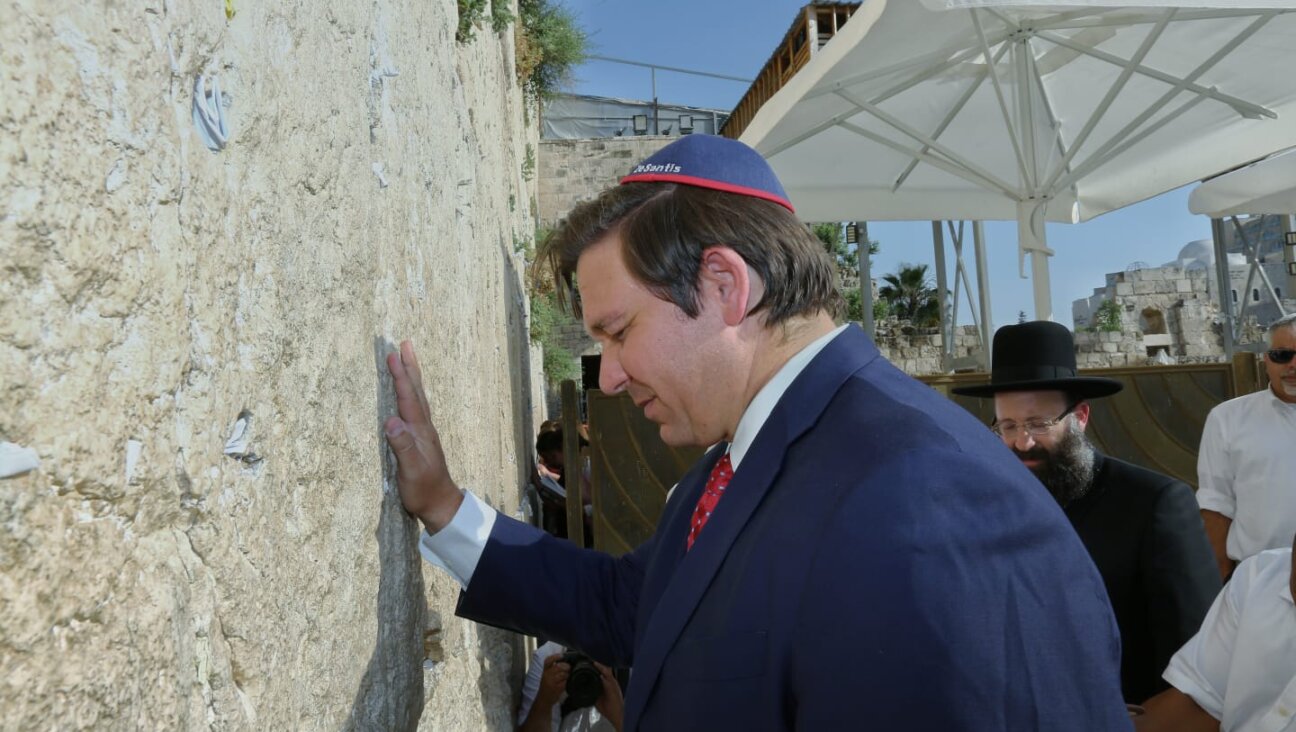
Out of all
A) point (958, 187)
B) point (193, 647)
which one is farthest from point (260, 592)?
point (958, 187)

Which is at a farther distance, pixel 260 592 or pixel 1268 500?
pixel 1268 500

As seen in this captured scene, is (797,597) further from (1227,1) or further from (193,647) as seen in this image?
(1227,1)

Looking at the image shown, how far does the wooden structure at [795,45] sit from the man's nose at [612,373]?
12.6 m

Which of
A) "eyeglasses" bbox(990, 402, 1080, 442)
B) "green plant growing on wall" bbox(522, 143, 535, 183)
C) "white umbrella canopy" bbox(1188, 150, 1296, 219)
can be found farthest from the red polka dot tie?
"green plant growing on wall" bbox(522, 143, 535, 183)

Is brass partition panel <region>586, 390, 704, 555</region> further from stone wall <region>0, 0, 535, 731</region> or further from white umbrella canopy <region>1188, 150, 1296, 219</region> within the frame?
white umbrella canopy <region>1188, 150, 1296, 219</region>

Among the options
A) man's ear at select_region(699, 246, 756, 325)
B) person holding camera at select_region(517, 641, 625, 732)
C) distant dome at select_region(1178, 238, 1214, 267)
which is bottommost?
person holding camera at select_region(517, 641, 625, 732)

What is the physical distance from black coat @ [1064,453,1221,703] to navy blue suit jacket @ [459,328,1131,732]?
1.42 m

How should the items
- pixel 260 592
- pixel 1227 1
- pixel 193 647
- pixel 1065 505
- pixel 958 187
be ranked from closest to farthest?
pixel 193 647, pixel 260 592, pixel 1065 505, pixel 1227 1, pixel 958 187

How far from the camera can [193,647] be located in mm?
809

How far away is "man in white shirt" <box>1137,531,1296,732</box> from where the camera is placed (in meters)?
1.87

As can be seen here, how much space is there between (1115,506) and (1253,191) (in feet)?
12.9

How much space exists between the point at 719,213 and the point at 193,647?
911mm

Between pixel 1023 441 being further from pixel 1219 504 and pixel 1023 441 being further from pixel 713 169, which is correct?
pixel 713 169

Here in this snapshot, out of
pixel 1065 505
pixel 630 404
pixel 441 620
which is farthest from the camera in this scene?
pixel 630 404
